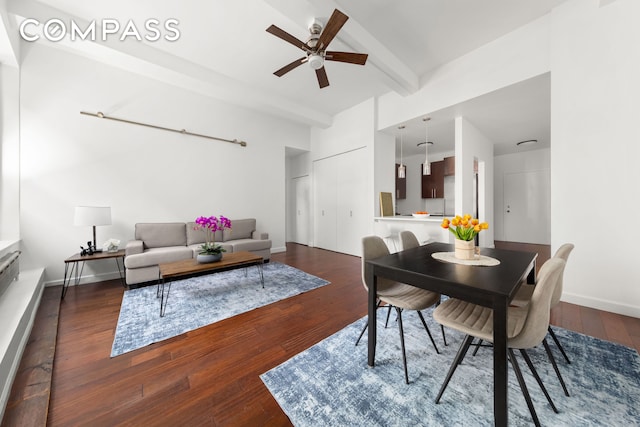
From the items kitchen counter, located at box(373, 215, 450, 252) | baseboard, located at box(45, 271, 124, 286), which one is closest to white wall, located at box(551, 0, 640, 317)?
kitchen counter, located at box(373, 215, 450, 252)

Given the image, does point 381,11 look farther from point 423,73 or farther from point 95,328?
point 95,328

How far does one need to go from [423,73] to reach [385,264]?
3630mm

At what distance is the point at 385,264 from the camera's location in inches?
58.9

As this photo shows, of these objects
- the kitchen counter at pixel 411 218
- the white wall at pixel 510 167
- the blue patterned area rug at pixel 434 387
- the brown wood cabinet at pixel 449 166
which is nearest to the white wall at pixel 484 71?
the kitchen counter at pixel 411 218

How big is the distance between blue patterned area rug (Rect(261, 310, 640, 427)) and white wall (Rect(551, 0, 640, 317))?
0.97 m

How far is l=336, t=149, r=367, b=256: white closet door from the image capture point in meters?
4.81

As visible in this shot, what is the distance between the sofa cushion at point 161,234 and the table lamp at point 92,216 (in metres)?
0.47

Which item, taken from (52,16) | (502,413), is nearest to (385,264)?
(502,413)

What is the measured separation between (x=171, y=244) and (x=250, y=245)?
49.0 inches

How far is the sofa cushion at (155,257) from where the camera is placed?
9.48 feet

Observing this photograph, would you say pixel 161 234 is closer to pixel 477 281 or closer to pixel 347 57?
pixel 347 57

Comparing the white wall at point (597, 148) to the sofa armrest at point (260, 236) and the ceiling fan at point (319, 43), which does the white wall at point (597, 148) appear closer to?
the ceiling fan at point (319, 43)

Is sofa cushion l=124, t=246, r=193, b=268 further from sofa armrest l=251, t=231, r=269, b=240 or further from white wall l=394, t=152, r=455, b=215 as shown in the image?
white wall l=394, t=152, r=455, b=215

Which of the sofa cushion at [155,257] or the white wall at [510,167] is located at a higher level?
the white wall at [510,167]
